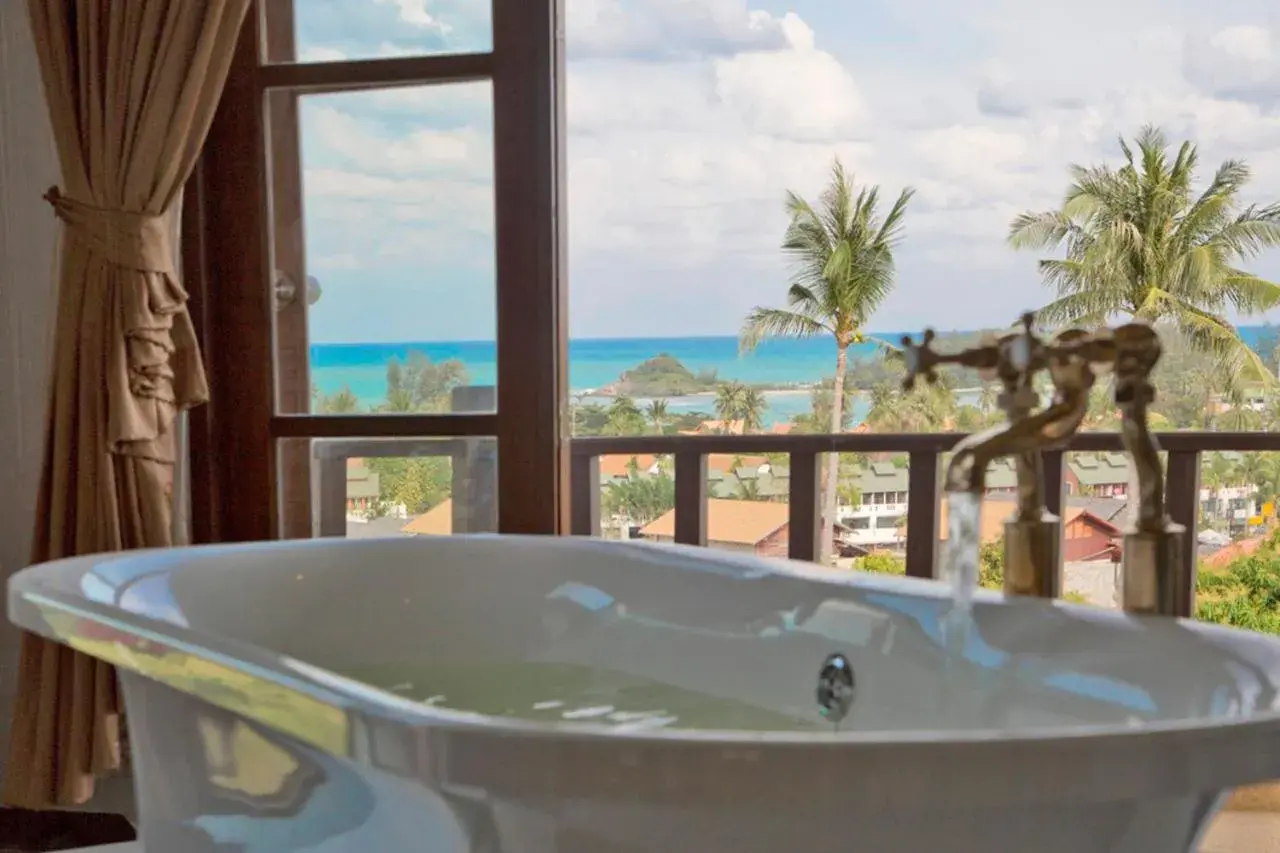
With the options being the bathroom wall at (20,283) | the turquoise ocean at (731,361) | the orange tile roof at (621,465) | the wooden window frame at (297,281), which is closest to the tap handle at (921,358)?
the wooden window frame at (297,281)

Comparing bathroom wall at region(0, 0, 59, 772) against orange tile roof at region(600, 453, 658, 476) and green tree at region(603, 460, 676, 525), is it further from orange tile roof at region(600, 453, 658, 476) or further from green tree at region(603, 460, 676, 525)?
green tree at region(603, 460, 676, 525)

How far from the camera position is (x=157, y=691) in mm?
1332

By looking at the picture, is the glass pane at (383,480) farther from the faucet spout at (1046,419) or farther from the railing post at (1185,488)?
the railing post at (1185,488)

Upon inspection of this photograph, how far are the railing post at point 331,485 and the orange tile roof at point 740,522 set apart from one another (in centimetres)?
808

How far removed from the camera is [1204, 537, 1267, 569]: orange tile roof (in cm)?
984

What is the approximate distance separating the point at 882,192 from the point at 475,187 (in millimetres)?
9122

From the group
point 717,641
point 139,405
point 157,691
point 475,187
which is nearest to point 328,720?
point 157,691

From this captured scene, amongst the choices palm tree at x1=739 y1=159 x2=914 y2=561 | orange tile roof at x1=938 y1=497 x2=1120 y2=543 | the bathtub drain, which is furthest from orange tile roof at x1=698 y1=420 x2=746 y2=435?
the bathtub drain

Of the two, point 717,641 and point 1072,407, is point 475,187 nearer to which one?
point 717,641

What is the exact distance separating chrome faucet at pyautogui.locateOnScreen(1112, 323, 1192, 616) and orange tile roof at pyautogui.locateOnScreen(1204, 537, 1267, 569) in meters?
9.46

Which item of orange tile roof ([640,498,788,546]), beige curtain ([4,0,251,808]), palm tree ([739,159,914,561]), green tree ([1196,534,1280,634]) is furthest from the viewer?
orange tile roof ([640,498,788,546])

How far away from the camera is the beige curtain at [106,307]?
2098mm

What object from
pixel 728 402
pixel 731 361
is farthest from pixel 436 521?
pixel 731 361

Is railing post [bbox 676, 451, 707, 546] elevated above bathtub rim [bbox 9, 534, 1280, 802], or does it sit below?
below
